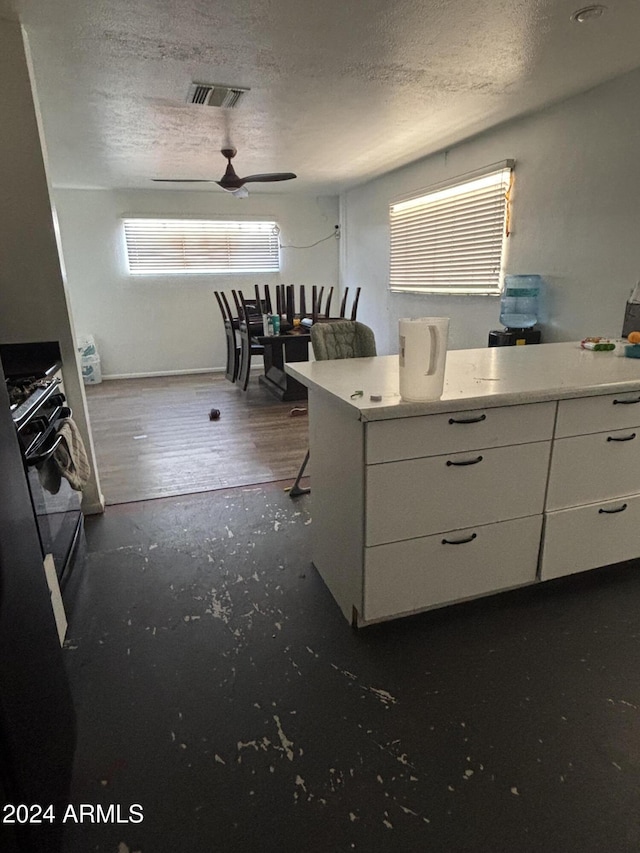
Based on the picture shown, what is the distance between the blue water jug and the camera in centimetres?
351

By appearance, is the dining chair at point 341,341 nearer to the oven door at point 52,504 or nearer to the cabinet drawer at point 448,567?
the cabinet drawer at point 448,567

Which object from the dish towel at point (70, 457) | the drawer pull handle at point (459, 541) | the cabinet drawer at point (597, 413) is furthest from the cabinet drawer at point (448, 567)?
the dish towel at point (70, 457)

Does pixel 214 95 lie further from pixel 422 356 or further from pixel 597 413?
pixel 597 413

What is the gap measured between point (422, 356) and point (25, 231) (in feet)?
6.29

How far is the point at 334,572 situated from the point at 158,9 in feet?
7.72

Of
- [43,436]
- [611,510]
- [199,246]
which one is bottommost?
[611,510]

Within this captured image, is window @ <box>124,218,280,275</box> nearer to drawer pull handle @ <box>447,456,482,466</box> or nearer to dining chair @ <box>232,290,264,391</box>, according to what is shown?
dining chair @ <box>232,290,264,391</box>

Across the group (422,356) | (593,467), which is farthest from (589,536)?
(422,356)

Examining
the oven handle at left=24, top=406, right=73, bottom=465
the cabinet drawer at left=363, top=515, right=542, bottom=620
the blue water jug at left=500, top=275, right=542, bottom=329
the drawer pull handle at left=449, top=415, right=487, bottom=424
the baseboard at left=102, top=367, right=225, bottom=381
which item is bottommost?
the baseboard at left=102, top=367, right=225, bottom=381

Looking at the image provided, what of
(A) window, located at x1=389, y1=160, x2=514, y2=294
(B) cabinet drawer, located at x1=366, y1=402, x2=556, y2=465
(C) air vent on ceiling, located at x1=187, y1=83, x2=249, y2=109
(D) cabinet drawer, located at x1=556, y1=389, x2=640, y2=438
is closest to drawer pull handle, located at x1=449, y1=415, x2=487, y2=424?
(B) cabinet drawer, located at x1=366, y1=402, x2=556, y2=465

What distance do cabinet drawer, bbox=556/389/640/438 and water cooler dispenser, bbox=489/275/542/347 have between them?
187cm

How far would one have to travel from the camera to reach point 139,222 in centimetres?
590

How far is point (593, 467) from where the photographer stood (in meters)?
1.70

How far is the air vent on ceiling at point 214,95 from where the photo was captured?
2742 mm
